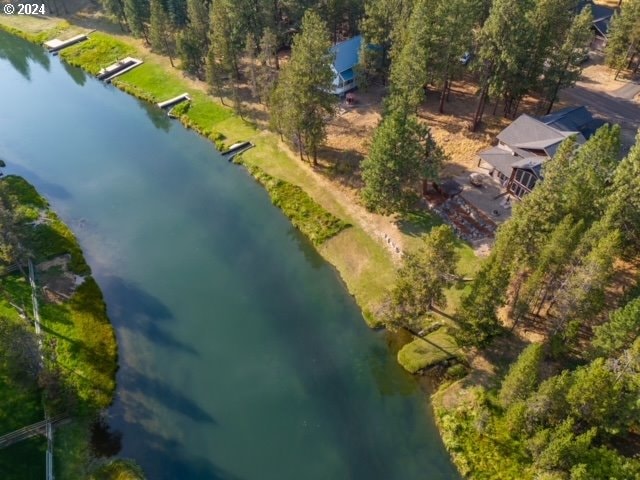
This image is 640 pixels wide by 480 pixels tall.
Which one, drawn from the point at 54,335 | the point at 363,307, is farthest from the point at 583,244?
the point at 54,335

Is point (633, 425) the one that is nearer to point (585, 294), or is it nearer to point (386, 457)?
point (585, 294)

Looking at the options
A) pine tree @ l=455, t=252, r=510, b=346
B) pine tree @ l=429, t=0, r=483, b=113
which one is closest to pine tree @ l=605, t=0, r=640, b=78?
pine tree @ l=429, t=0, r=483, b=113

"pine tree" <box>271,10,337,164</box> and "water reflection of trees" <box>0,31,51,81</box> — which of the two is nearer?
"pine tree" <box>271,10,337,164</box>

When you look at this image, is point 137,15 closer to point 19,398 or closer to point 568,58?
point 568,58

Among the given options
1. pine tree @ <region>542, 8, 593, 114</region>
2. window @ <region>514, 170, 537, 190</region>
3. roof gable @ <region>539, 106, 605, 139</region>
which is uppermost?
pine tree @ <region>542, 8, 593, 114</region>

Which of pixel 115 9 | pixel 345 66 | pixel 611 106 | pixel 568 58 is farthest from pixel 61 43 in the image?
pixel 611 106

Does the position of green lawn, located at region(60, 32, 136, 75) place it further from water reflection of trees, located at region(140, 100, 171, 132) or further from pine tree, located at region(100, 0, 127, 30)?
water reflection of trees, located at region(140, 100, 171, 132)
